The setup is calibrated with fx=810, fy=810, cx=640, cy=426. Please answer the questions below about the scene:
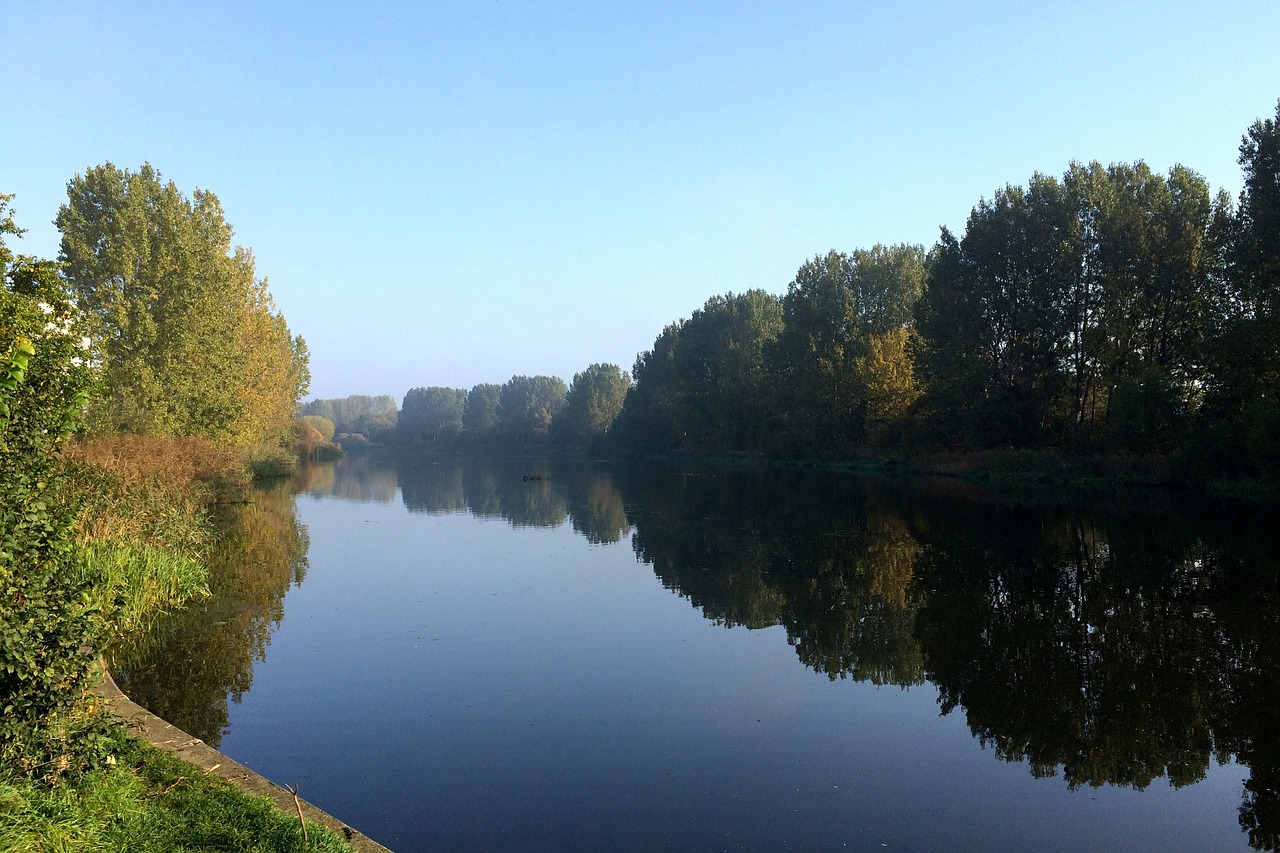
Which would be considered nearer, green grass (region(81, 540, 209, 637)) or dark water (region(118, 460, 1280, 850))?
dark water (region(118, 460, 1280, 850))

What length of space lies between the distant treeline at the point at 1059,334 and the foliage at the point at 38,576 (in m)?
32.4

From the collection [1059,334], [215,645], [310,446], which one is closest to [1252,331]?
[1059,334]

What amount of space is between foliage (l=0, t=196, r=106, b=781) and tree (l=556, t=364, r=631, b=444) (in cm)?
10584

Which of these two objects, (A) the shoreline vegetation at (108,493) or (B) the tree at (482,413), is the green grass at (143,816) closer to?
(A) the shoreline vegetation at (108,493)

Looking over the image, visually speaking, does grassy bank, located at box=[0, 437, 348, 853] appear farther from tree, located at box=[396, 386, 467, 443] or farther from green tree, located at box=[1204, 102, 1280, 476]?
tree, located at box=[396, 386, 467, 443]

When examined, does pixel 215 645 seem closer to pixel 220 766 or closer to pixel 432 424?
pixel 220 766

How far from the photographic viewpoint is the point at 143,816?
480cm

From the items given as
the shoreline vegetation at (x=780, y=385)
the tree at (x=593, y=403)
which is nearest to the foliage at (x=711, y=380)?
the shoreline vegetation at (x=780, y=385)

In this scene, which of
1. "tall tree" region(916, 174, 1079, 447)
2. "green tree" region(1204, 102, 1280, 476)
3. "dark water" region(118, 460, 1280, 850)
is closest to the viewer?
"dark water" region(118, 460, 1280, 850)

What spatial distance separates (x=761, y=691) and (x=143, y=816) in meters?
6.55

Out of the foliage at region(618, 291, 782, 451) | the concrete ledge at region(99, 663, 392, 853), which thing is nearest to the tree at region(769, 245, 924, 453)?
the foliage at region(618, 291, 782, 451)

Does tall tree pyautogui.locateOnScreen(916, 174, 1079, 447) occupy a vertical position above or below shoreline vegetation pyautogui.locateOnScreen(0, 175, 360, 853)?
above

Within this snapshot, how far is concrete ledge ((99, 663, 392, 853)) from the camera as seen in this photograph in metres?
5.13

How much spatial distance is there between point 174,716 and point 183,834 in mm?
4382
